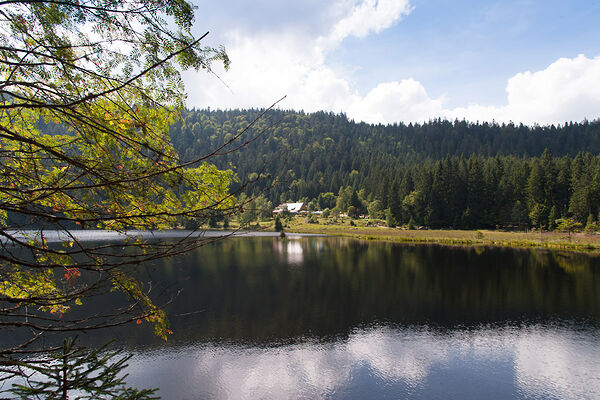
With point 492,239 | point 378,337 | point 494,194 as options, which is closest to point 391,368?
point 378,337

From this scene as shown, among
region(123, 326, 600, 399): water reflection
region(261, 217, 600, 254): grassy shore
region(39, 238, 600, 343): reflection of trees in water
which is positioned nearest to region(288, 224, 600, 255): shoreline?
region(261, 217, 600, 254): grassy shore

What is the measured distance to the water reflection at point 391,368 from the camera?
44.1 feet

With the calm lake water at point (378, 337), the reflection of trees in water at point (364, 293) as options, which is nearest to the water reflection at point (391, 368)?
the calm lake water at point (378, 337)

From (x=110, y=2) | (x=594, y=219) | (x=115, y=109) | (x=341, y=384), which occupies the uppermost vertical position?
(x=110, y=2)

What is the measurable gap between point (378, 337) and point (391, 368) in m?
3.21

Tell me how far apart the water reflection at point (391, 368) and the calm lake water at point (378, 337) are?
0.05 metres

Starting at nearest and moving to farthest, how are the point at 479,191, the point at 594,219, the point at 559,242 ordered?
the point at 559,242, the point at 594,219, the point at 479,191

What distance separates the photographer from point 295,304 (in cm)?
2436

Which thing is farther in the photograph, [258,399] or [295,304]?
[295,304]

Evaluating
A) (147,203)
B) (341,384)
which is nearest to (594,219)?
(341,384)

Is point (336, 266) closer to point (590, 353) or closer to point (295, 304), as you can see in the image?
point (295, 304)

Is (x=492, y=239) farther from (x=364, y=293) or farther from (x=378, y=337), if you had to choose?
(x=378, y=337)

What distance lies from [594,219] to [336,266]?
A: 6104 centimetres

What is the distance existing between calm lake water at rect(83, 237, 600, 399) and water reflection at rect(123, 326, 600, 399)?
0.05 m
